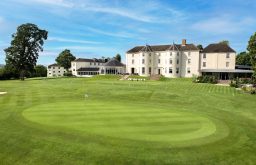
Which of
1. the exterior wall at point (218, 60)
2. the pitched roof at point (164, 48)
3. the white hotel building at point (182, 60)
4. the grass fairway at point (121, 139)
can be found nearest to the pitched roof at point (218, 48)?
the white hotel building at point (182, 60)

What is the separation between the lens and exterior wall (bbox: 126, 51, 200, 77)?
73.4m

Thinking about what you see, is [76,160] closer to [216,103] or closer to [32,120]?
[32,120]

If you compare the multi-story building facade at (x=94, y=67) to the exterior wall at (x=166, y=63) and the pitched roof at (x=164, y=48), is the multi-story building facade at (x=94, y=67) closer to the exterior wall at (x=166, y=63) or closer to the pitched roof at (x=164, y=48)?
the exterior wall at (x=166, y=63)

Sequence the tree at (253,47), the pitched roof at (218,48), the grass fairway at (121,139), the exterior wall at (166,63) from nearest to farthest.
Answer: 1. the grass fairway at (121,139)
2. the tree at (253,47)
3. the pitched roof at (218,48)
4. the exterior wall at (166,63)

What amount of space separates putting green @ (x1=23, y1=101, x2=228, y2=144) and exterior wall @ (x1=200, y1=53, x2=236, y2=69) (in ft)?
189

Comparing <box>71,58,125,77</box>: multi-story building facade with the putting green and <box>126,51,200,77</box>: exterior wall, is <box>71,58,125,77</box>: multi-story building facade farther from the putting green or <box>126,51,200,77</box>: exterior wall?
the putting green

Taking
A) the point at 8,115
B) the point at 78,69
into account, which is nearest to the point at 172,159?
the point at 8,115

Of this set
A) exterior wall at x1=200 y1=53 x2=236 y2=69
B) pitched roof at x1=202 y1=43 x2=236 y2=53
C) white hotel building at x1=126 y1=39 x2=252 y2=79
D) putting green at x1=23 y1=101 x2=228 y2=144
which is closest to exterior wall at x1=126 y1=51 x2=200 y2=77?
white hotel building at x1=126 y1=39 x2=252 y2=79

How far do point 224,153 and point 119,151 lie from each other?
5229mm

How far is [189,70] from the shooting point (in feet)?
243

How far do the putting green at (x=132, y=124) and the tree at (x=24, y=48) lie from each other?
6542 cm

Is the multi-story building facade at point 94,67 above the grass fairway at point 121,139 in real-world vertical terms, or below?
above

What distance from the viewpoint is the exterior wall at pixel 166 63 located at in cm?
7344

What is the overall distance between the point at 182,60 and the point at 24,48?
54.0 metres
